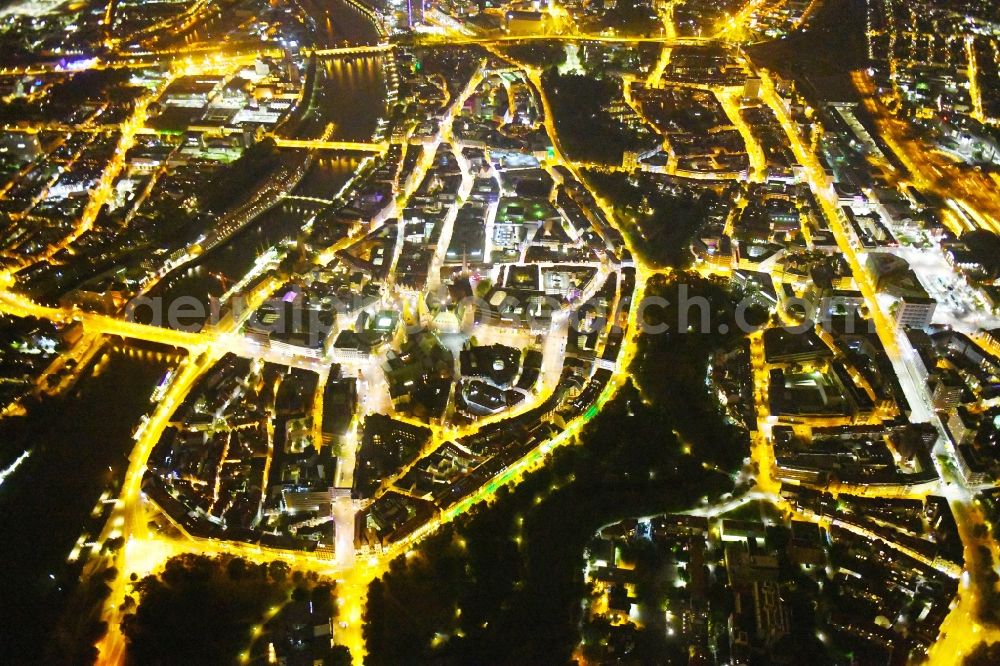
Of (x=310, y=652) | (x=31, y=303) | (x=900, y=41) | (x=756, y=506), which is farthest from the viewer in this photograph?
(x=900, y=41)

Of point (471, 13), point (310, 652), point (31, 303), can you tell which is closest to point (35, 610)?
point (310, 652)

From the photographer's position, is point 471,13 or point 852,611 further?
point 471,13

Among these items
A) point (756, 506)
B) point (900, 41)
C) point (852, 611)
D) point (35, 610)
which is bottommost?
point (35, 610)

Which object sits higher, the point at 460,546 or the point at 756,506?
the point at 756,506

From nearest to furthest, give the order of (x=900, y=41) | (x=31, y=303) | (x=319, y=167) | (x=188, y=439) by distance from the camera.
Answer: (x=188, y=439) → (x=31, y=303) → (x=319, y=167) → (x=900, y=41)

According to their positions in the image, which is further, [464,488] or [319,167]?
[319,167]

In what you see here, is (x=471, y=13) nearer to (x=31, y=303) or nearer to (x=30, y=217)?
(x=30, y=217)

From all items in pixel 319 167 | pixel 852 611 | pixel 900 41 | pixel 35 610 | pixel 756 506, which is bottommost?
pixel 35 610

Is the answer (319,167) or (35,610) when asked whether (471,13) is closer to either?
(319,167)

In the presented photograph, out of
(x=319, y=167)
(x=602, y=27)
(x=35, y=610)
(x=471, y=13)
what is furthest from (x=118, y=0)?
(x=35, y=610)
